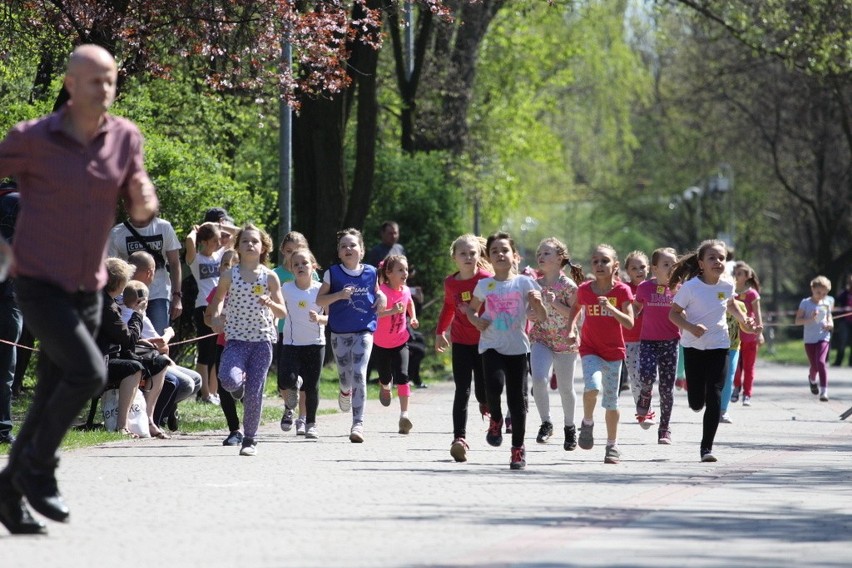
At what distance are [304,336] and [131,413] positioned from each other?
5.11 feet

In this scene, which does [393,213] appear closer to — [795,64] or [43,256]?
[795,64]

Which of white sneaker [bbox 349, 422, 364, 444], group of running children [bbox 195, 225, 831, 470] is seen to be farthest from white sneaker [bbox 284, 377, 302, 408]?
white sneaker [bbox 349, 422, 364, 444]

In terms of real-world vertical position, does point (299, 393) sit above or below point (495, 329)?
below

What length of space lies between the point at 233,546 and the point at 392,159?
21.1m

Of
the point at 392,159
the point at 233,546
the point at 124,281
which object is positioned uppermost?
the point at 392,159

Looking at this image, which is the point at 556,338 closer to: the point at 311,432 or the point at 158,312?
the point at 311,432

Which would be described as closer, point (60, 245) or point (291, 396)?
point (60, 245)

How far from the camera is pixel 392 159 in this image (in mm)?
28281

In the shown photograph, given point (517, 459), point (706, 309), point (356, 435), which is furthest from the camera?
point (356, 435)

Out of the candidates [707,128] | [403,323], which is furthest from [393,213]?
[707,128]

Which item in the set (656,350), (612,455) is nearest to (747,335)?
(656,350)

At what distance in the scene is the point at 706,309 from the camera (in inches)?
500

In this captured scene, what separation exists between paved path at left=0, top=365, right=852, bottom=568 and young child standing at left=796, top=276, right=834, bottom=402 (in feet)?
27.4

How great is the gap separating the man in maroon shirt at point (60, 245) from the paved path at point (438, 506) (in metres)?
0.32
